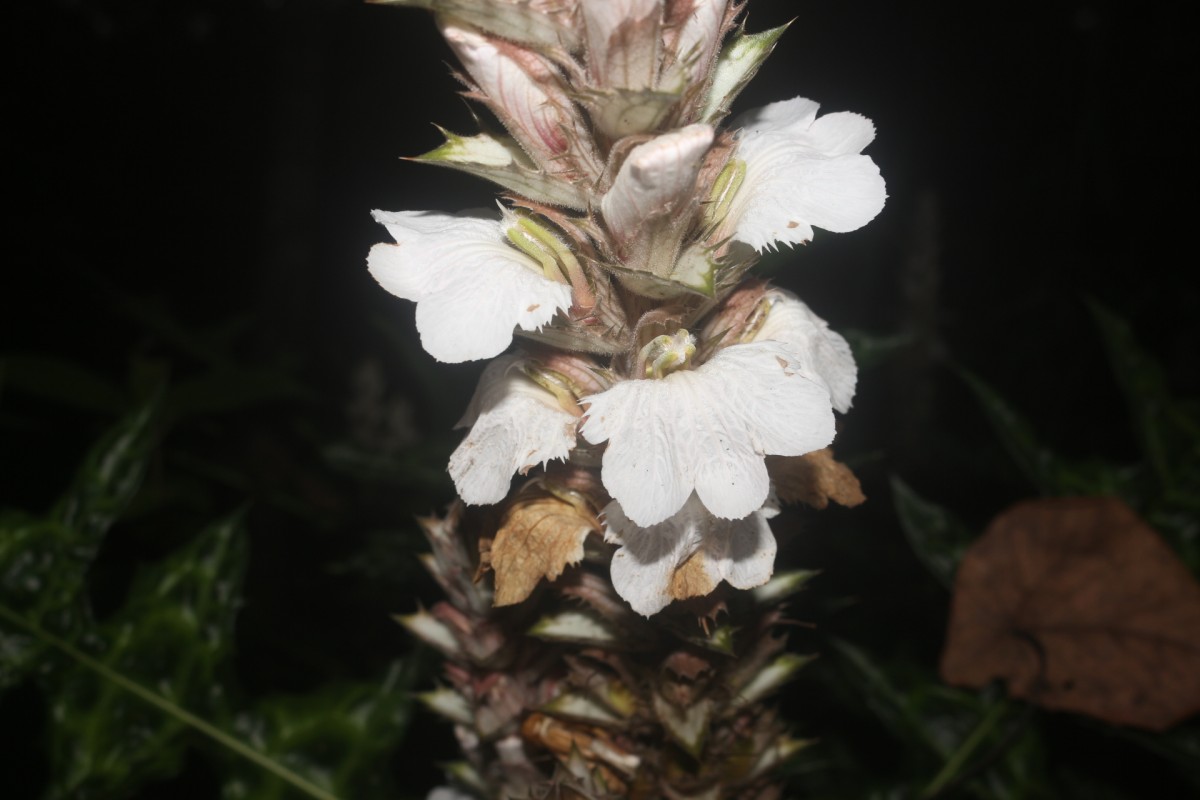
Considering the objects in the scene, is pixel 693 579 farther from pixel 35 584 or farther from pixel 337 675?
pixel 337 675

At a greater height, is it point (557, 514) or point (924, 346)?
point (557, 514)

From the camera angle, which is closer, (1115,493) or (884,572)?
(1115,493)

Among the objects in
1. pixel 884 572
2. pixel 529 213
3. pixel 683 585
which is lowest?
pixel 884 572

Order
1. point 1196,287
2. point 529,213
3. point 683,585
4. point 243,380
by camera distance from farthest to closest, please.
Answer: point 1196,287 < point 243,380 < point 529,213 < point 683,585

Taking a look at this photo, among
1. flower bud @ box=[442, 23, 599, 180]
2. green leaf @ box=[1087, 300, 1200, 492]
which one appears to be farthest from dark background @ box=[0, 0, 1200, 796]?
flower bud @ box=[442, 23, 599, 180]

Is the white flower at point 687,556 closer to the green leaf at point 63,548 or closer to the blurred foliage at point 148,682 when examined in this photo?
the blurred foliage at point 148,682

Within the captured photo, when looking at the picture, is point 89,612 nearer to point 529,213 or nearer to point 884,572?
point 529,213

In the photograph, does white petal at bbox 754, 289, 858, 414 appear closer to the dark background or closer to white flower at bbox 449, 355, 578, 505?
white flower at bbox 449, 355, 578, 505

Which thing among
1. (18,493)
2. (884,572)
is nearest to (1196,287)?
(884,572)

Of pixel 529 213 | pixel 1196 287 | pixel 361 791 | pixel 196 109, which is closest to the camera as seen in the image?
pixel 529 213
